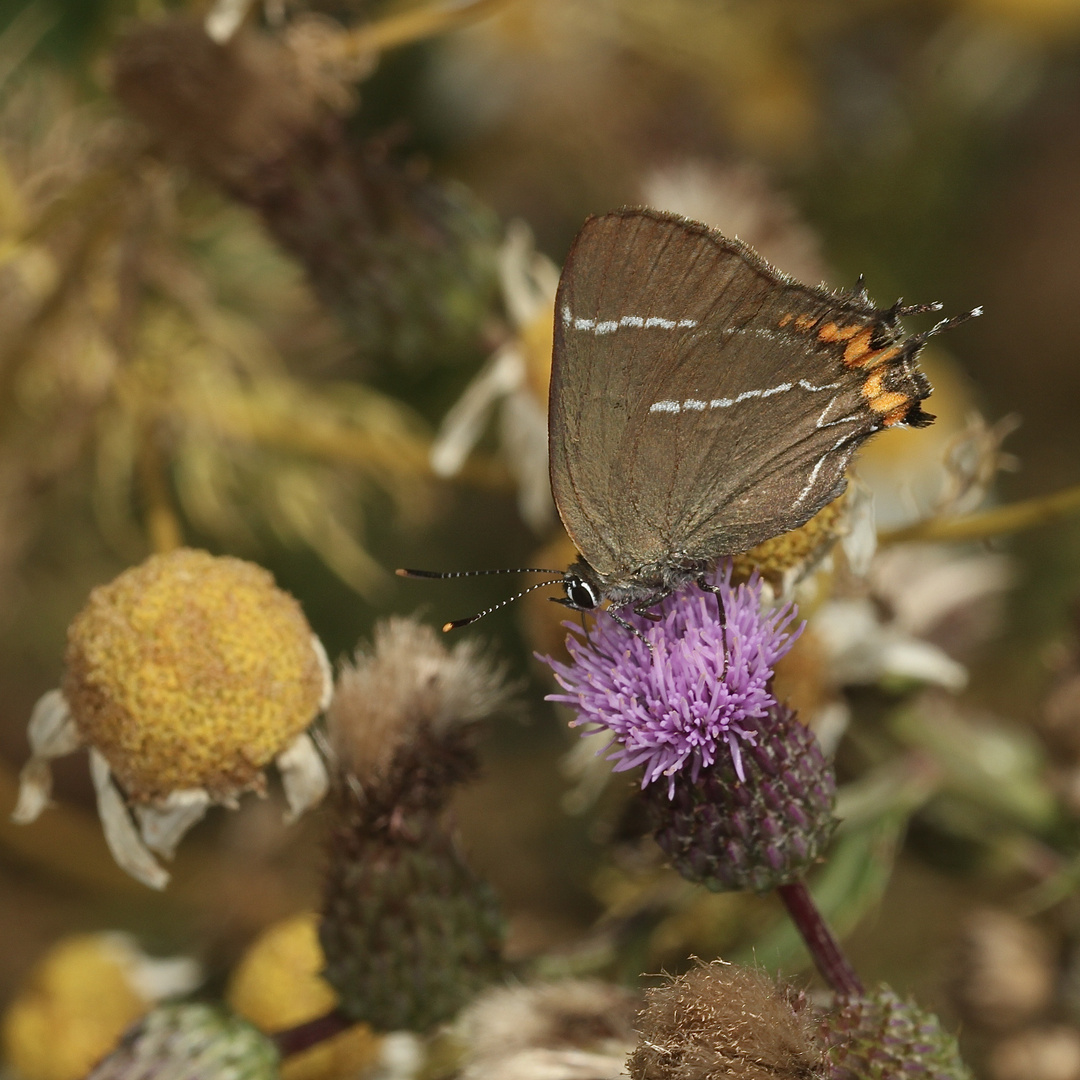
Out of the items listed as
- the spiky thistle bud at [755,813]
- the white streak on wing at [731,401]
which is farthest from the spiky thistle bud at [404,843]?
the white streak on wing at [731,401]

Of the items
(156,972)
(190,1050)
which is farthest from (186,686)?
(156,972)

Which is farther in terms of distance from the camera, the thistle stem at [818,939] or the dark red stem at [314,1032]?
the dark red stem at [314,1032]

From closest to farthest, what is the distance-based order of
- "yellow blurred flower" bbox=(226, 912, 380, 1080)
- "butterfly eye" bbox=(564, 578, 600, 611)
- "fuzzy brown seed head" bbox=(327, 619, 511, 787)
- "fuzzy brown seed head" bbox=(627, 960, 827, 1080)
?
"fuzzy brown seed head" bbox=(627, 960, 827, 1080) → "butterfly eye" bbox=(564, 578, 600, 611) → "fuzzy brown seed head" bbox=(327, 619, 511, 787) → "yellow blurred flower" bbox=(226, 912, 380, 1080)

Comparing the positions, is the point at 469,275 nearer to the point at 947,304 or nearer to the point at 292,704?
the point at 292,704

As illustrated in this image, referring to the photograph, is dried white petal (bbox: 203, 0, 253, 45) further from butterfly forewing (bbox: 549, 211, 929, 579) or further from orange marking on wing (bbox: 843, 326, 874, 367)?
orange marking on wing (bbox: 843, 326, 874, 367)

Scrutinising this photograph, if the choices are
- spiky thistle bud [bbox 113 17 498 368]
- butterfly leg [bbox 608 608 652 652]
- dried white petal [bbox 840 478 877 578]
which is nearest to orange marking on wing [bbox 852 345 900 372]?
dried white petal [bbox 840 478 877 578]

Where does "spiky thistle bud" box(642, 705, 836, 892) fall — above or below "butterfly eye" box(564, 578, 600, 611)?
below

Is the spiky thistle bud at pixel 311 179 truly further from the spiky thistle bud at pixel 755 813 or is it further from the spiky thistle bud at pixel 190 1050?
the spiky thistle bud at pixel 190 1050

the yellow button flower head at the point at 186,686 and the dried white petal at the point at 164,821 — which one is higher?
the yellow button flower head at the point at 186,686

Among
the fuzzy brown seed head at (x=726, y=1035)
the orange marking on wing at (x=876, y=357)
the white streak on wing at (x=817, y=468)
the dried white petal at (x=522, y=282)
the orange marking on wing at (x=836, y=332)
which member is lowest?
the fuzzy brown seed head at (x=726, y=1035)
